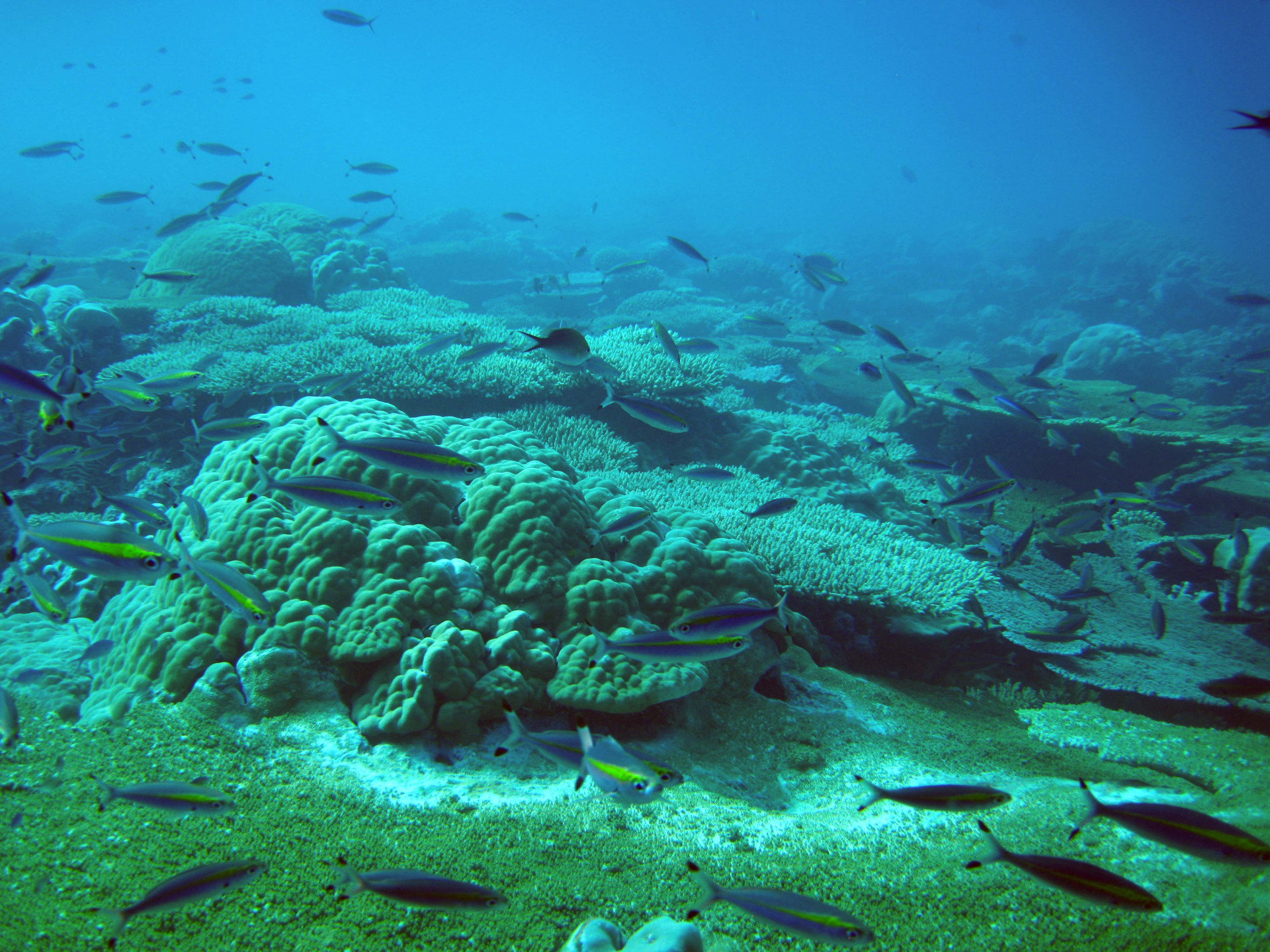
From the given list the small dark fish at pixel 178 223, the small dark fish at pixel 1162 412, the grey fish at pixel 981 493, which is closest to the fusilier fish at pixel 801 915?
the grey fish at pixel 981 493

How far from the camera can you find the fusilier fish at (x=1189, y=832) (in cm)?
177

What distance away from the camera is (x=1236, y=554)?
6.32 m

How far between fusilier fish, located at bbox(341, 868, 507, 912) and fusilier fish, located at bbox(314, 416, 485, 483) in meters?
1.73

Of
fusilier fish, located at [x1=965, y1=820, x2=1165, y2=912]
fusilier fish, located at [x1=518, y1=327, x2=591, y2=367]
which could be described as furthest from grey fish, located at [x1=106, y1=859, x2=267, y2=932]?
fusilier fish, located at [x1=518, y1=327, x2=591, y2=367]

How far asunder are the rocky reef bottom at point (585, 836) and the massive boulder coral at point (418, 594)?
29 centimetres

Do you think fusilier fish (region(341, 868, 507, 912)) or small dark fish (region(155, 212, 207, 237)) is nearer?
fusilier fish (region(341, 868, 507, 912))

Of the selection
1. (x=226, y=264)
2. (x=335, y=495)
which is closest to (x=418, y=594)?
(x=335, y=495)

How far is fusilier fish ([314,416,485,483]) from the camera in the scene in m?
2.87

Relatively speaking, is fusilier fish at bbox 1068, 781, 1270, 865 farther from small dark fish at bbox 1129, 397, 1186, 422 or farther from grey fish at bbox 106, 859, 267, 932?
small dark fish at bbox 1129, 397, 1186, 422

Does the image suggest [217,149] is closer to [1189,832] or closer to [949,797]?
[949,797]

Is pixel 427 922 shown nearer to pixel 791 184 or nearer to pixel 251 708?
pixel 251 708

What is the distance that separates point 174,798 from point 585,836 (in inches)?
65.9

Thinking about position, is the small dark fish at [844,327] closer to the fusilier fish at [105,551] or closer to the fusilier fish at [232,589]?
the fusilier fish at [232,589]

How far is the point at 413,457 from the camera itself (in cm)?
293
